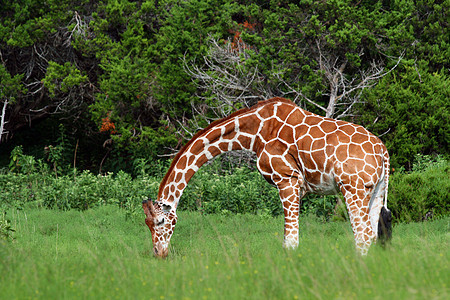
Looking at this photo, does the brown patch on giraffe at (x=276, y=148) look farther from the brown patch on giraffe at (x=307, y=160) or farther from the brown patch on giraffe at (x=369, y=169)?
the brown patch on giraffe at (x=369, y=169)

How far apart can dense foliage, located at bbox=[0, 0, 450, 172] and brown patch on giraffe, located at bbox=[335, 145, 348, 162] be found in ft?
19.2

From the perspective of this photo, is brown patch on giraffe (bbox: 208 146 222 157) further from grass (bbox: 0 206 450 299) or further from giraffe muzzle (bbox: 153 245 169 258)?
giraffe muzzle (bbox: 153 245 169 258)

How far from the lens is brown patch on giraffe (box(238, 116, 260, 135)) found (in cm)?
830

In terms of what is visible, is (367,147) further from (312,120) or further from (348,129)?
(312,120)

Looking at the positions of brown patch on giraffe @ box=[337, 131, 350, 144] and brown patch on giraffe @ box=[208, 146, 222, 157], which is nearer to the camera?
brown patch on giraffe @ box=[337, 131, 350, 144]

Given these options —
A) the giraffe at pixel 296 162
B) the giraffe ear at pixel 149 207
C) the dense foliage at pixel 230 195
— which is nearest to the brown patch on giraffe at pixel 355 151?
the giraffe at pixel 296 162

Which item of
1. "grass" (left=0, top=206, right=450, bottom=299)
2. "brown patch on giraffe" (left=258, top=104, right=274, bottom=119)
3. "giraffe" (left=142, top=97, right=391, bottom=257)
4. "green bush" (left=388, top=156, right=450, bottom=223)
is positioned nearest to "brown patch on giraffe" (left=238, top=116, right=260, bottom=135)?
"giraffe" (left=142, top=97, right=391, bottom=257)

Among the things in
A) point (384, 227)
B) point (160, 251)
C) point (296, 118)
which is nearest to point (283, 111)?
point (296, 118)

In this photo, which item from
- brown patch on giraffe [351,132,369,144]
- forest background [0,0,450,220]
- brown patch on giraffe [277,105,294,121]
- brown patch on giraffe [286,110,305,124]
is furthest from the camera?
forest background [0,0,450,220]

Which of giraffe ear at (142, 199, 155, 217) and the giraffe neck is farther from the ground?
the giraffe neck

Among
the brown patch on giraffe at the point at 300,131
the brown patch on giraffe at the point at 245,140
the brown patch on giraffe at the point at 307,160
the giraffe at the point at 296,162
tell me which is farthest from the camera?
the brown patch on giraffe at the point at 245,140

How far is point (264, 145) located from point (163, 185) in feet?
5.28

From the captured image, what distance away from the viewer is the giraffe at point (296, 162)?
743 cm

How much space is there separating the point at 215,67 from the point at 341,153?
307 inches
